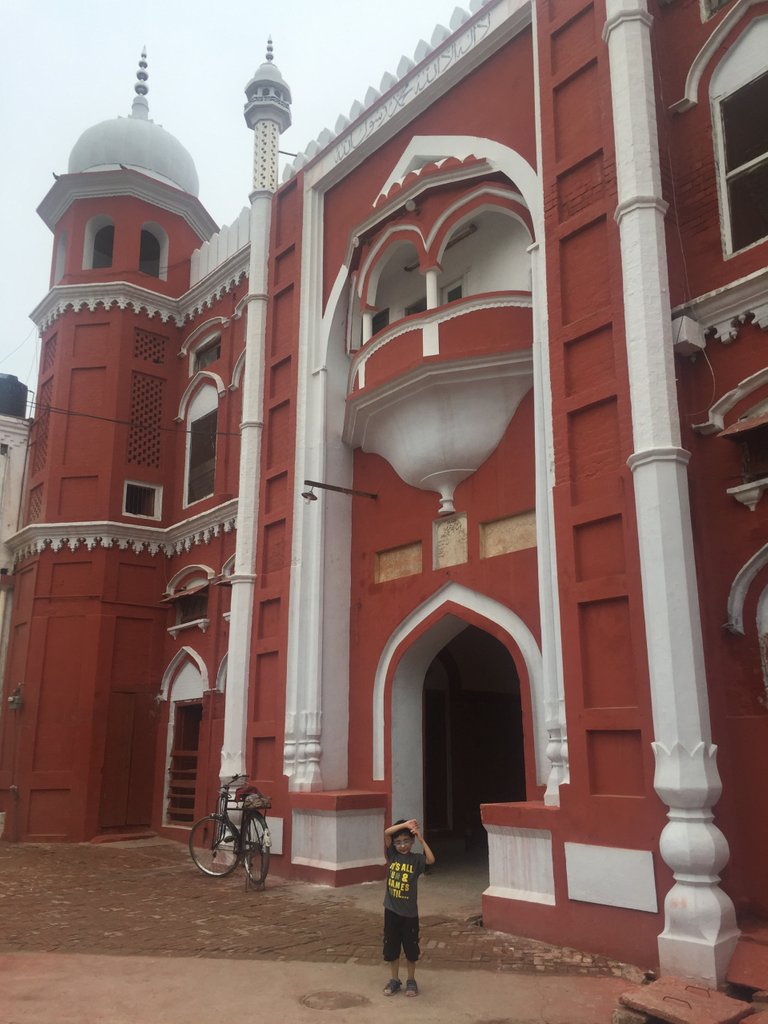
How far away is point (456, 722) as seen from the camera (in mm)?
12797

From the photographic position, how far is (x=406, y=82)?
11133 millimetres

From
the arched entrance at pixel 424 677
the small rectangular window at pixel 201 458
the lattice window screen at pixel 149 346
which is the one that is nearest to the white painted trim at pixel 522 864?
the arched entrance at pixel 424 677

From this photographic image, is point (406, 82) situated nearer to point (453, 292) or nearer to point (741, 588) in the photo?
point (453, 292)

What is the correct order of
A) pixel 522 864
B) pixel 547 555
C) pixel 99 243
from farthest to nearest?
pixel 99 243 < pixel 547 555 < pixel 522 864

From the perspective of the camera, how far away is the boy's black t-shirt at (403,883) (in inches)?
224

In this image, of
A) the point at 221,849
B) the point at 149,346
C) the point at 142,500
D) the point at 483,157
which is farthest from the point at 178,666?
the point at 483,157

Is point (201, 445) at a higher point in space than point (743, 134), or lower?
lower

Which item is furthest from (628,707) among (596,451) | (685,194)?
(685,194)

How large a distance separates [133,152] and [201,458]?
6.97m

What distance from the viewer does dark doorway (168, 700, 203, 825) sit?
13711 millimetres

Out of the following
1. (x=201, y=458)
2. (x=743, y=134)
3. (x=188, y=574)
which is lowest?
(x=188, y=574)

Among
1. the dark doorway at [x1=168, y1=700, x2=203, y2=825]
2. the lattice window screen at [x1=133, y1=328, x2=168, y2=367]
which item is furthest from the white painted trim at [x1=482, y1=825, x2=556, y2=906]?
the lattice window screen at [x1=133, y1=328, x2=168, y2=367]

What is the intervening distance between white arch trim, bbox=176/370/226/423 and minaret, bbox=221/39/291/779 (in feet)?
7.64

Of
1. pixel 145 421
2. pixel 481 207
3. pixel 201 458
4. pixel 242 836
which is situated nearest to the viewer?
pixel 242 836
